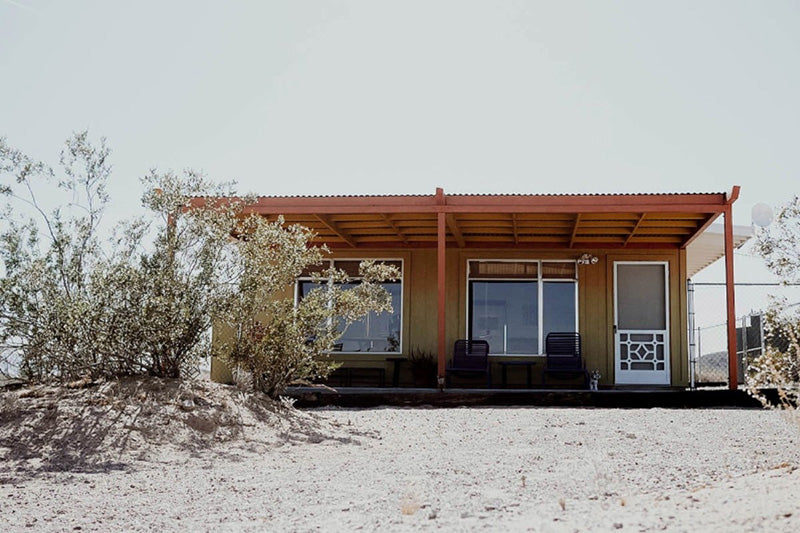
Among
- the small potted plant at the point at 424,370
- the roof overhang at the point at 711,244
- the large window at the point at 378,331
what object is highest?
the roof overhang at the point at 711,244

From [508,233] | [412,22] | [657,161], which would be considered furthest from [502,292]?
[412,22]

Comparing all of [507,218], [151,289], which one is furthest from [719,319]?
[151,289]

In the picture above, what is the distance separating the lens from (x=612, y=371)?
41.2 feet

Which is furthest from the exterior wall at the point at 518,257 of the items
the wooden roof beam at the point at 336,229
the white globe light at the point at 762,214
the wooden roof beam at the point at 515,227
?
the white globe light at the point at 762,214

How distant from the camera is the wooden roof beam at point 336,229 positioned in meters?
11.4

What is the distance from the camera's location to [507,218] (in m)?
11.4

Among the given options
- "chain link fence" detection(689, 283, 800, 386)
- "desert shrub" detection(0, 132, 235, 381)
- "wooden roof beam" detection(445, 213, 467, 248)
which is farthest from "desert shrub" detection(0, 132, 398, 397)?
"chain link fence" detection(689, 283, 800, 386)

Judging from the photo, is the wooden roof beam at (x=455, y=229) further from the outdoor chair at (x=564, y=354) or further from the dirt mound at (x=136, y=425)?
the dirt mound at (x=136, y=425)

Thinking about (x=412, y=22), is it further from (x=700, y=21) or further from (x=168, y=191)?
(x=168, y=191)

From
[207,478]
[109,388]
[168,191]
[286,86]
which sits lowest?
[207,478]

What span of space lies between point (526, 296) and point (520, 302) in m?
0.13

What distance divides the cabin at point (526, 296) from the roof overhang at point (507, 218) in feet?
0.14

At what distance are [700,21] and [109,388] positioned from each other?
331 inches

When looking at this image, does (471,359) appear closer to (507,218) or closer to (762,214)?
(507,218)
